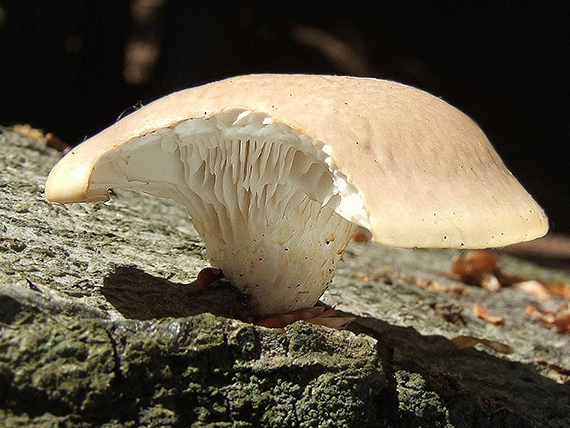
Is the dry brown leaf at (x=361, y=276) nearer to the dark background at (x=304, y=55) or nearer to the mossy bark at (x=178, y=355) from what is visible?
the mossy bark at (x=178, y=355)

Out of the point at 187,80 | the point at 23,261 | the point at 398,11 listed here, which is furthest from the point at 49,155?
the point at 398,11

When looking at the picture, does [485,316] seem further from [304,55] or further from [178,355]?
[304,55]

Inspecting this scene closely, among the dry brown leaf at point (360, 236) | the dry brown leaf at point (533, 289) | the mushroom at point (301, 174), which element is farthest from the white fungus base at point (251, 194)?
the dry brown leaf at point (533, 289)

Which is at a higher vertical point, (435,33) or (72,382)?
(435,33)

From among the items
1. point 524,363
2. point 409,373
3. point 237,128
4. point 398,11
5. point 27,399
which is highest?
point 398,11

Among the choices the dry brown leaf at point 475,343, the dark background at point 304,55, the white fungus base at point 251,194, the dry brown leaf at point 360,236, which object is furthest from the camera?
the dark background at point 304,55

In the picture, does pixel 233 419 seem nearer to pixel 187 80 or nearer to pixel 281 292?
pixel 281 292

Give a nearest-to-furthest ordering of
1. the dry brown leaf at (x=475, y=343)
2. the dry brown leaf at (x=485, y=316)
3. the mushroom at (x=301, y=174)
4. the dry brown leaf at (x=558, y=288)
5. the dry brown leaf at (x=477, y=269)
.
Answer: the mushroom at (x=301, y=174) → the dry brown leaf at (x=475, y=343) → the dry brown leaf at (x=485, y=316) → the dry brown leaf at (x=477, y=269) → the dry brown leaf at (x=558, y=288)

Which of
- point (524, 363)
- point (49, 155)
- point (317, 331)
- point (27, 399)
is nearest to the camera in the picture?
point (27, 399)
